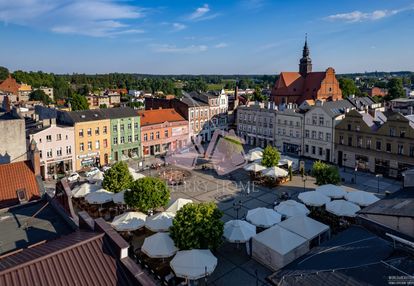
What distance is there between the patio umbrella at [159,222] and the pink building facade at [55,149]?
933 inches

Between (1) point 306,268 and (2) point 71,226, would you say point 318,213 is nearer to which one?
(1) point 306,268

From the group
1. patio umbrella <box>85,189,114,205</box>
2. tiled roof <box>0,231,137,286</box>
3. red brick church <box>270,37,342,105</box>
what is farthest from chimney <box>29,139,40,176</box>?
red brick church <box>270,37,342,105</box>

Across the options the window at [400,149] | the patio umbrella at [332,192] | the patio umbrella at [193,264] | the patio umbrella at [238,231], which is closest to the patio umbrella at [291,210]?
the patio umbrella at [332,192]

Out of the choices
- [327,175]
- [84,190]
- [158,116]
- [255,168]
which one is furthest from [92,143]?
[327,175]

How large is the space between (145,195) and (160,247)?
5.88 meters

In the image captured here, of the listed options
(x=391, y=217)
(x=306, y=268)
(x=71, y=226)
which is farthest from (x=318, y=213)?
(x=71, y=226)

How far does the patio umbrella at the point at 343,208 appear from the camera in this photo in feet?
90.1

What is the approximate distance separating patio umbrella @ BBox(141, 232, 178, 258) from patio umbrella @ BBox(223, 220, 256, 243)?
4260 millimetres

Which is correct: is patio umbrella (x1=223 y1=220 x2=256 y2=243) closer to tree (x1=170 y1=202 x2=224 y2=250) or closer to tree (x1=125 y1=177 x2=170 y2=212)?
tree (x1=170 y1=202 x2=224 y2=250)

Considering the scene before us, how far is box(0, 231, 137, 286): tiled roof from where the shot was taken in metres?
10.3

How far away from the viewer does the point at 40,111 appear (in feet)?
179

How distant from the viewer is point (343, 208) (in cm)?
2794

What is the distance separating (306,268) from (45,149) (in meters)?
39.0

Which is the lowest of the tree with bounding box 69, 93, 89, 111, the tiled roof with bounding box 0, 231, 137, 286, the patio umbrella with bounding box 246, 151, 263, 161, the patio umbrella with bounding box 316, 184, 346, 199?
the patio umbrella with bounding box 316, 184, 346, 199
